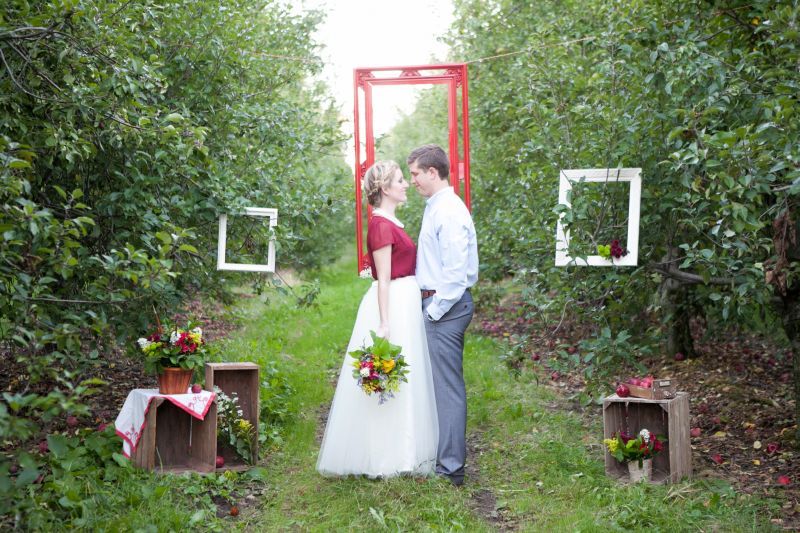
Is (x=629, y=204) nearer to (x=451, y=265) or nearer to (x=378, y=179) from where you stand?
(x=451, y=265)

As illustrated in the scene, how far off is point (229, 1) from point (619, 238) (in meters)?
3.42

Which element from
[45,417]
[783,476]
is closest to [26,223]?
[45,417]

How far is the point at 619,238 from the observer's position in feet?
16.8

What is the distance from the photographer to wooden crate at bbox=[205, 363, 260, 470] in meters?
5.21

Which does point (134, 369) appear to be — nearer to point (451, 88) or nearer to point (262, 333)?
point (262, 333)

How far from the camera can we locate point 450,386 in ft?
15.7

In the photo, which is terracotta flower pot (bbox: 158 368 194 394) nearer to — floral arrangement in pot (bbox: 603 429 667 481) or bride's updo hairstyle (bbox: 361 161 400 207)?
bride's updo hairstyle (bbox: 361 161 400 207)

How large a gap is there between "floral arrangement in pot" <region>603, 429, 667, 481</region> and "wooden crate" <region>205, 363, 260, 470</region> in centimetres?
233

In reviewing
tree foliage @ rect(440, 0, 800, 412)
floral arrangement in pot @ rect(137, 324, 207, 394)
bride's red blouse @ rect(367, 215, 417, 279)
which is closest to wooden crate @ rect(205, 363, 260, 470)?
floral arrangement in pot @ rect(137, 324, 207, 394)

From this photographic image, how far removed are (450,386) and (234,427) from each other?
4.87 ft

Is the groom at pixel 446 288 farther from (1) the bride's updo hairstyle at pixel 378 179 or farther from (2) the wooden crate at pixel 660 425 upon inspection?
(2) the wooden crate at pixel 660 425

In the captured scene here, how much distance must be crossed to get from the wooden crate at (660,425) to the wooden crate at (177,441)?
245 centimetres

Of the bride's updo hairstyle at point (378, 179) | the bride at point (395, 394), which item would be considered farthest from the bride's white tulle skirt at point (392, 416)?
the bride's updo hairstyle at point (378, 179)

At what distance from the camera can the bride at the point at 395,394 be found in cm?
472
